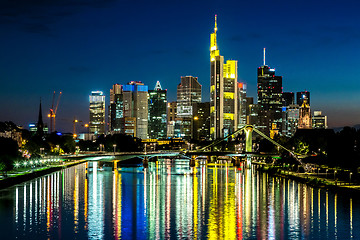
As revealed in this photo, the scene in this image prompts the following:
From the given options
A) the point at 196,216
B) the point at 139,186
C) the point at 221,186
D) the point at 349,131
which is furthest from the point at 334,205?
the point at 349,131

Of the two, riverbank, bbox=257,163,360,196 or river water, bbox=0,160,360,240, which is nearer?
river water, bbox=0,160,360,240

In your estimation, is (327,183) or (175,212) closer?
(175,212)

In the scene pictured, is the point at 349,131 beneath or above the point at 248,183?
above

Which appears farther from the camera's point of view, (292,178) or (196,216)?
(292,178)

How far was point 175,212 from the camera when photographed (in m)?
55.5

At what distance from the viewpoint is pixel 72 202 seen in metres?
63.3

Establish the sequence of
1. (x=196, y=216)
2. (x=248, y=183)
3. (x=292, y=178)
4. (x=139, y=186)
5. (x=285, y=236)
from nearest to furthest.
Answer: (x=285, y=236) → (x=196, y=216) → (x=139, y=186) → (x=248, y=183) → (x=292, y=178)

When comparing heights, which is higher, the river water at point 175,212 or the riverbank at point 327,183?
the riverbank at point 327,183

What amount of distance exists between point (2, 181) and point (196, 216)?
3461cm

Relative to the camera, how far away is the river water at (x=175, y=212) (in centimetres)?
4409

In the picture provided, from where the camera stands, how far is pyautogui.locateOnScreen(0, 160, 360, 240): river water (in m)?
44.1

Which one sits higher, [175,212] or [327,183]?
[327,183]

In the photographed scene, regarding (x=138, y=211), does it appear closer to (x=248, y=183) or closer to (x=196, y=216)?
(x=196, y=216)

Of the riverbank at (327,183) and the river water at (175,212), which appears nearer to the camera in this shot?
the river water at (175,212)
